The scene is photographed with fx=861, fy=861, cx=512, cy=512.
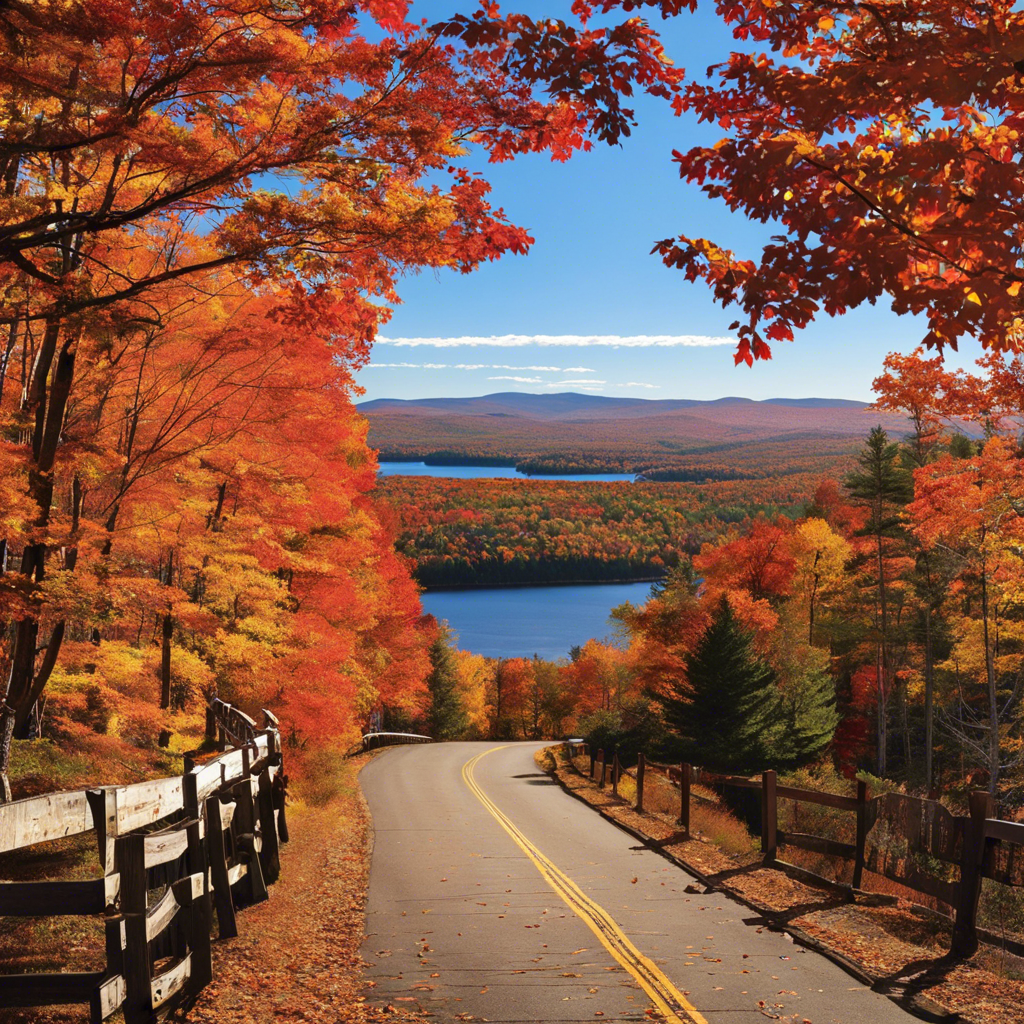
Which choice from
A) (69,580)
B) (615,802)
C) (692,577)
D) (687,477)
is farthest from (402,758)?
(687,477)

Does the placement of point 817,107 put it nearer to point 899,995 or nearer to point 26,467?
point 899,995

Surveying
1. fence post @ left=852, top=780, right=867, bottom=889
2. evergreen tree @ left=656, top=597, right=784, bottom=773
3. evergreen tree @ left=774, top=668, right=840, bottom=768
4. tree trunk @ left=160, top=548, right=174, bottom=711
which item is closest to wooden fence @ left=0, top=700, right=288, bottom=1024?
fence post @ left=852, top=780, right=867, bottom=889

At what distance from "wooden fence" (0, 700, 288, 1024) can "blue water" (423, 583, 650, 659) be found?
316 ft

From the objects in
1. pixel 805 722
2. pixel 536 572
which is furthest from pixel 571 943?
pixel 536 572

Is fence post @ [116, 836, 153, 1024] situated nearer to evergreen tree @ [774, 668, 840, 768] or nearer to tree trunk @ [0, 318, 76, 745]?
tree trunk @ [0, 318, 76, 745]

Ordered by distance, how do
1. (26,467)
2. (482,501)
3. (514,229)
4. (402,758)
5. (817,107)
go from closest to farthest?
(817,107)
(514,229)
(26,467)
(402,758)
(482,501)

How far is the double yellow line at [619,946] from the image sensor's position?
604 centimetres

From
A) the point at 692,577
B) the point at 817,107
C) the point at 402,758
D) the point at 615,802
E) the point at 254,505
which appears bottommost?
the point at 402,758

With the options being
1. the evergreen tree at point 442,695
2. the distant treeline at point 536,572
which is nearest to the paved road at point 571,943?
the evergreen tree at point 442,695

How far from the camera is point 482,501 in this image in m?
135

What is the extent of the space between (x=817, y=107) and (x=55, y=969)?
7.86 meters

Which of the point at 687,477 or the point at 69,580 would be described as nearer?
the point at 69,580

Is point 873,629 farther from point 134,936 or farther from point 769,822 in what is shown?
point 134,936

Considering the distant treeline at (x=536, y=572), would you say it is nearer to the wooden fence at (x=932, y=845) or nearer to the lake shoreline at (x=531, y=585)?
the lake shoreline at (x=531, y=585)
